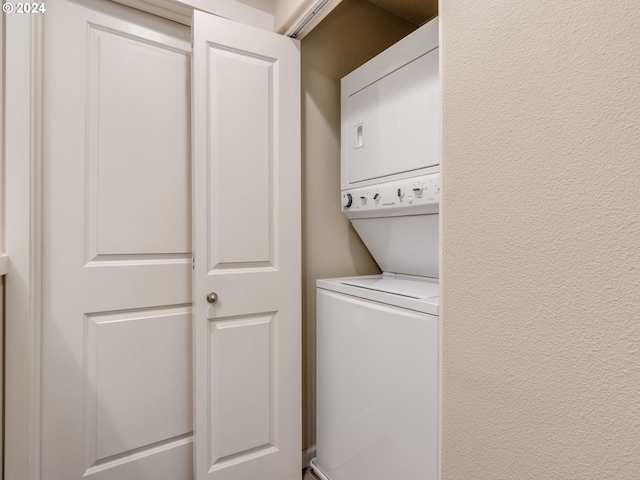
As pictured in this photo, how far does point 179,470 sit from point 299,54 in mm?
2003

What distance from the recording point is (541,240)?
0.69 m

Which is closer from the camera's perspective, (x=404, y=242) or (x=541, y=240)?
(x=541, y=240)

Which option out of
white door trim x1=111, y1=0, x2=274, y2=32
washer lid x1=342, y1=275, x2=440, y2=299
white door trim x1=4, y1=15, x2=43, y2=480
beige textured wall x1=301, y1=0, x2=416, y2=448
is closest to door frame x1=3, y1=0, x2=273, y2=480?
white door trim x1=4, y1=15, x2=43, y2=480

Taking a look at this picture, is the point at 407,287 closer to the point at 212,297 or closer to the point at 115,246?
the point at 212,297

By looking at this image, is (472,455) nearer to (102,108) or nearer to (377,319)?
(377,319)

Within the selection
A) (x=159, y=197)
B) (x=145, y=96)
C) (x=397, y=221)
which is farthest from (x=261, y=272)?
(x=145, y=96)

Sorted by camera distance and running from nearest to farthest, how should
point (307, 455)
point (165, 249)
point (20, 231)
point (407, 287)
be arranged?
point (20, 231) < point (407, 287) < point (165, 249) < point (307, 455)

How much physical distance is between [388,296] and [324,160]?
0.89 m

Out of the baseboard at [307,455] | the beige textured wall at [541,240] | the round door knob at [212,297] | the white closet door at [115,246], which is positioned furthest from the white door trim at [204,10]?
the baseboard at [307,455]

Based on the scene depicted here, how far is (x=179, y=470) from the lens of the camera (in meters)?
1.55

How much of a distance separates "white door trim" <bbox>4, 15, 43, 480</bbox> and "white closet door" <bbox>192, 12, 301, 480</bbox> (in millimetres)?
535

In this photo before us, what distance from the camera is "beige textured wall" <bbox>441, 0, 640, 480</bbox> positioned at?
0.58m

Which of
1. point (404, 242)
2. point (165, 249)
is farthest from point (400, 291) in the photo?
point (165, 249)

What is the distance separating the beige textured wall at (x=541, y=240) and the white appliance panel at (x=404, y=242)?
0.56 metres
